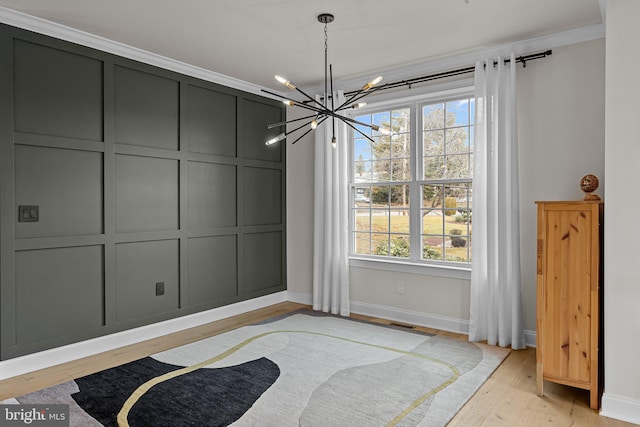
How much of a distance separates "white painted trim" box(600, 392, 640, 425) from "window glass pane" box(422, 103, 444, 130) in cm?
277

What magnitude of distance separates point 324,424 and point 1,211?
2.72 m

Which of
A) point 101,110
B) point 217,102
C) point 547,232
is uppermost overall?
point 217,102

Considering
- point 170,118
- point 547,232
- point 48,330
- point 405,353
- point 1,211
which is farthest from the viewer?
point 170,118

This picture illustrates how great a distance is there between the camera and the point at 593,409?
2.67 metres

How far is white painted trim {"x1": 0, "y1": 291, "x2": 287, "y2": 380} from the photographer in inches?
127

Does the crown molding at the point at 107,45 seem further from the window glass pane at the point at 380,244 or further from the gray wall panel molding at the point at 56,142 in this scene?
the window glass pane at the point at 380,244

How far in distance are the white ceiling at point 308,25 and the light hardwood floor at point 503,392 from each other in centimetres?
267

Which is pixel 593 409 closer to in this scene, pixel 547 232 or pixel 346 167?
pixel 547 232

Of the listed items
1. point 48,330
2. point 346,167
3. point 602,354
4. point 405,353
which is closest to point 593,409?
point 602,354

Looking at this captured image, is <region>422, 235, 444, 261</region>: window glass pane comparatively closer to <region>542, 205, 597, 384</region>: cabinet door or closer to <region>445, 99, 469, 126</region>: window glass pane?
<region>445, 99, 469, 126</region>: window glass pane

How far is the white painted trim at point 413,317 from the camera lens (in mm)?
4254

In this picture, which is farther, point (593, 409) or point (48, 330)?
point (48, 330)

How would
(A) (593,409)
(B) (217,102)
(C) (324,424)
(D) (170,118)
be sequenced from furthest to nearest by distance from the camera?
(B) (217,102), (D) (170,118), (A) (593,409), (C) (324,424)

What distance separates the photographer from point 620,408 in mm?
2557
